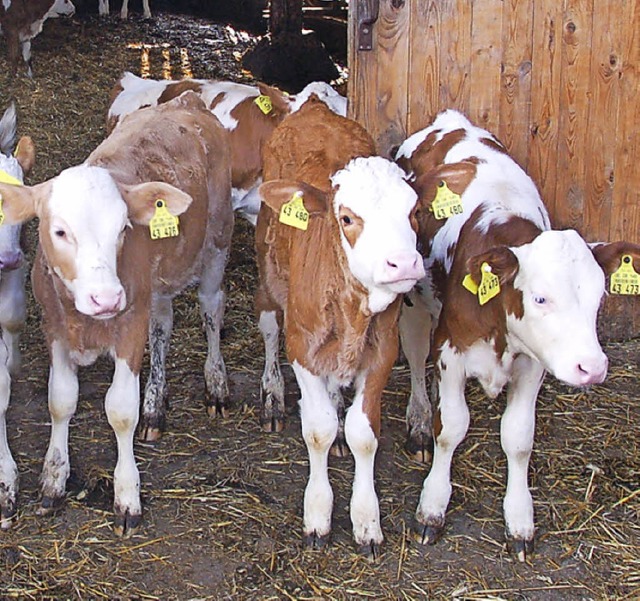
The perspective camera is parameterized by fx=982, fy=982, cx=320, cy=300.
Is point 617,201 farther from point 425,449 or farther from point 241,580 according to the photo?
point 241,580

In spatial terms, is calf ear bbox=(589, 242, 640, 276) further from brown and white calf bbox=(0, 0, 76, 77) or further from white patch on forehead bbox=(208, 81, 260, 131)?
brown and white calf bbox=(0, 0, 76, 77)

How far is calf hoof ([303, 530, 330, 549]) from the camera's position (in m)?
4.22

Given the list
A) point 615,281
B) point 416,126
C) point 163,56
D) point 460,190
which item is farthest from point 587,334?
point 163,56

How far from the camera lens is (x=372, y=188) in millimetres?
3895

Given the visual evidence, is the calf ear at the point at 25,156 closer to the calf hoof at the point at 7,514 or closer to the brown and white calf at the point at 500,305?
the calf hoof at the point at 7,514

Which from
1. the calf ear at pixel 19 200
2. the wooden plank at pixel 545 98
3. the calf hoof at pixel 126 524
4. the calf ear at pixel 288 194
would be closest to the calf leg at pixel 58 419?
the calf hoof at pixel 126 524

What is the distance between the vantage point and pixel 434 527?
14.2ft

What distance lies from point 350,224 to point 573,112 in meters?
2.76

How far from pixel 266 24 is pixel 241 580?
14.3 metres

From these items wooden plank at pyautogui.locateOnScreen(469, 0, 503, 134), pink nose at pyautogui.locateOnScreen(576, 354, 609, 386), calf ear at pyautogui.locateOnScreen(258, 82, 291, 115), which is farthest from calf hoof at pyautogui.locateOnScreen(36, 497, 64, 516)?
calf ear at pyautogui.locateOnScreen(258, 82, 291, 115)

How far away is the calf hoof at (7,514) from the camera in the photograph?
4336 millimetres

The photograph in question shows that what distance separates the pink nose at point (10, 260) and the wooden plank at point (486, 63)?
2.85 meters

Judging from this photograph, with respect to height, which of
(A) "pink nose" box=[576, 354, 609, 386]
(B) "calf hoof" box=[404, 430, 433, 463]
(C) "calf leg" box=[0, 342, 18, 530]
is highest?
(A) "pink nose" box=[576, 354, 609, 386]

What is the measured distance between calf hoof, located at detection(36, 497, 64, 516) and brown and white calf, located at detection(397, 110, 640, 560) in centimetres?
164
